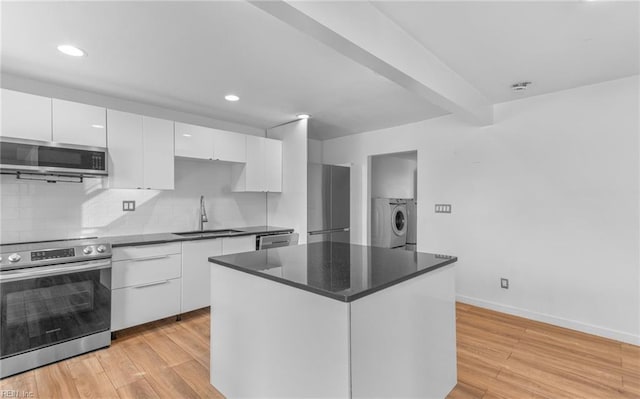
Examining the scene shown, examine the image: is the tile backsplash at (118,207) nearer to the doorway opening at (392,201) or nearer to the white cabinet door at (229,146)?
the white cabinet door at (229,146)

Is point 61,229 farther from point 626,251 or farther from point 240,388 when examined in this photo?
point 626,251

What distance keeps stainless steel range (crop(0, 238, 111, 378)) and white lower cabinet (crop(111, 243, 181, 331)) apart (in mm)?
113

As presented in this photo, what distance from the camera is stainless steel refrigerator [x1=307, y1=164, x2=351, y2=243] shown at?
411cm

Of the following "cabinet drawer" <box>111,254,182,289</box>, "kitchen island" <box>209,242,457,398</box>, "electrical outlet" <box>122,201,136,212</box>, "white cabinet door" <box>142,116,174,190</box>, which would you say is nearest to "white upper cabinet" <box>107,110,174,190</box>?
"white cabinet door" <box>142,116,174,190</box>

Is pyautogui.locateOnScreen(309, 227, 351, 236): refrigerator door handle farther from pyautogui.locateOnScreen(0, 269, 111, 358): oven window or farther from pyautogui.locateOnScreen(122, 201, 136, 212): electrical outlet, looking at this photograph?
pyautogui.locateOnScreen(0, 269, 111, 358): oven window

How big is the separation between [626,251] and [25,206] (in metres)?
5.26

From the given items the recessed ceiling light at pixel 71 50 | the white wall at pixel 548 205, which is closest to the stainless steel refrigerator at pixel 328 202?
the white wall at pixel 548 205

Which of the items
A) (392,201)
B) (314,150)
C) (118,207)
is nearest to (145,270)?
(118,207)

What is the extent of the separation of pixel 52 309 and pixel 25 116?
4.97 ft

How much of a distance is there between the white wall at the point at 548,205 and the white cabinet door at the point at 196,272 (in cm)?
266

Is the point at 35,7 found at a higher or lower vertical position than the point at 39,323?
higher

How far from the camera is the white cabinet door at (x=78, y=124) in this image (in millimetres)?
2521

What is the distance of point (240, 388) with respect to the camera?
67.9 inches

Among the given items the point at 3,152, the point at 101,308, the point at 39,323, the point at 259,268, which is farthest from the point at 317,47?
the point at 39,323
